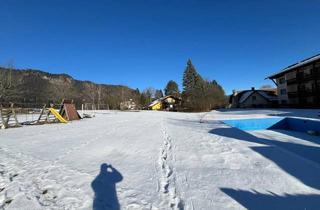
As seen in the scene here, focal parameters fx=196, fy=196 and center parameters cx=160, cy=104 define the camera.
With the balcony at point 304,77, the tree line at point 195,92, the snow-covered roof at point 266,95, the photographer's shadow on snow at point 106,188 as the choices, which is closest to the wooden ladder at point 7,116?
the photographer's shadow on snow at point 106,188

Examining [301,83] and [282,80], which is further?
[282,80]

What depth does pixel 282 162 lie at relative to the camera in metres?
5.04

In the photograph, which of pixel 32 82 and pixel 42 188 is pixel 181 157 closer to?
pixel 42 188

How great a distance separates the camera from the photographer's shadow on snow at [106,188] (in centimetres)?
310

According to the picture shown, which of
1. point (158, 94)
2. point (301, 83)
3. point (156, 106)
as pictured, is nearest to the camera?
point (301, 83)

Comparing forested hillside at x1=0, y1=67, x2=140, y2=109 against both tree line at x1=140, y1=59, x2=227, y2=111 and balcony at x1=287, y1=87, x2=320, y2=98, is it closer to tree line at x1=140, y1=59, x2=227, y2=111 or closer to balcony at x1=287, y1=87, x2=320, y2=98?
tree line at x1=140, y1=59, x2=227, y2=111

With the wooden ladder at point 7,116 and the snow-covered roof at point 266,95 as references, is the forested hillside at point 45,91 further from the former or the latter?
the snow-covered roof at point 266,95

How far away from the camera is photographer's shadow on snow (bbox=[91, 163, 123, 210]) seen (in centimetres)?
310

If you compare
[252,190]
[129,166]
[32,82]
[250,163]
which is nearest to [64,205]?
[129,166]

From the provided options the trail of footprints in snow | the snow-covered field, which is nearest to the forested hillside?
the snow-covered field

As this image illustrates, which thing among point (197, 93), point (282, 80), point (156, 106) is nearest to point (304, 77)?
point (282, 80)

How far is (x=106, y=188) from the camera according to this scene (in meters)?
3.70

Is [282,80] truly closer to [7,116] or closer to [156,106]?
[156,106]

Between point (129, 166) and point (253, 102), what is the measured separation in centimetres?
5382
